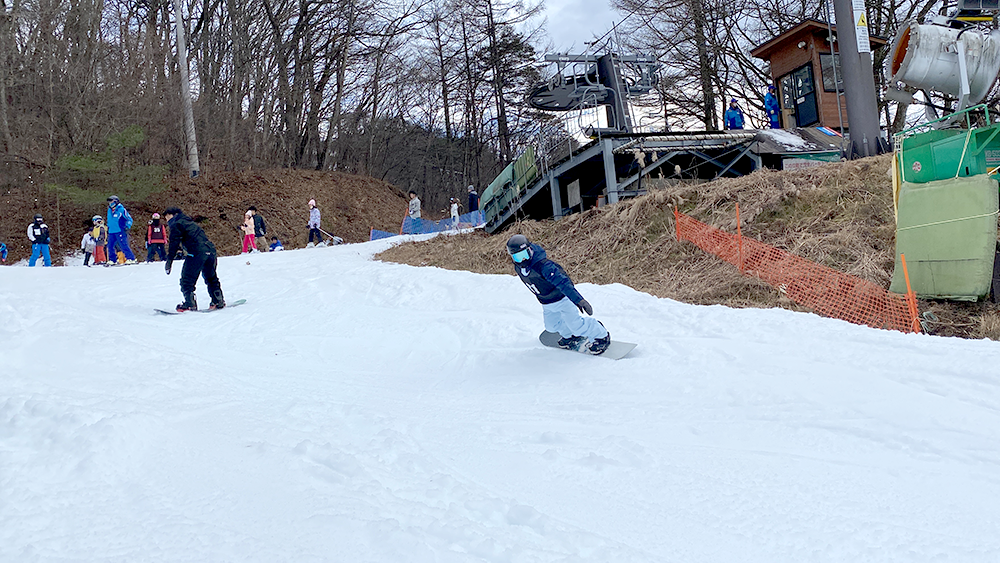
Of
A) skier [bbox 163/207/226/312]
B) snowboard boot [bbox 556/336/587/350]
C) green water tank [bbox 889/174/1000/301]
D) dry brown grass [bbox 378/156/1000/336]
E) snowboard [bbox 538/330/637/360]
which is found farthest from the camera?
skier [bbox 163/207/226/312]

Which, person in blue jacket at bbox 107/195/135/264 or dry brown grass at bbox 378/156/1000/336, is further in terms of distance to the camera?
person in blue jacket at bbox 107/195/135/264

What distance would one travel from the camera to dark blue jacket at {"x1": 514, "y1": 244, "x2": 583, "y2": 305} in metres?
6.33

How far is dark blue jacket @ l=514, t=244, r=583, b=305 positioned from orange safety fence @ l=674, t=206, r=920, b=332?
3554 millimetres

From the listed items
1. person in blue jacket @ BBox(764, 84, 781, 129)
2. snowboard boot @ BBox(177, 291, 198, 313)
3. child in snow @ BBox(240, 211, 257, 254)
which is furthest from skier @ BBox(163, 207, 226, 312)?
person in blue jacket @ BBox(764, 84, 781, 129)

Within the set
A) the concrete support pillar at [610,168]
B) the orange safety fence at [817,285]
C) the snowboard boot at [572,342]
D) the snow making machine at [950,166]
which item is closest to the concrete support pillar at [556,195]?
the concrete support pillar at [610,168]

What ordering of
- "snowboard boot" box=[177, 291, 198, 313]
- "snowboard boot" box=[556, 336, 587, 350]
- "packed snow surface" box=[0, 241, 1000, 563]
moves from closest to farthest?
"packed snow surface" box=[0, 241, 1000, 563] < "snowboard boot" box=[556, 336, 587, 350] < "snowboard boot" box=[177, 291, 198, 313]

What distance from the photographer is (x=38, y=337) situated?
7.23 metres

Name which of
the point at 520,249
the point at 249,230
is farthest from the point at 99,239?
the point at 520,249

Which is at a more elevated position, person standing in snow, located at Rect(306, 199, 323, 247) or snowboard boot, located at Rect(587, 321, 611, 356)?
person standing in snow, located at Rect(306, 199, 323, 247)

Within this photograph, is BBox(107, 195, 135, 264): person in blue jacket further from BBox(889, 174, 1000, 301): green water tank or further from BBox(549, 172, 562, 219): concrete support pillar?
BBox(889, 174, 1000, 301): green water tank

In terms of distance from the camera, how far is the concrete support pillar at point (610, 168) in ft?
44.9

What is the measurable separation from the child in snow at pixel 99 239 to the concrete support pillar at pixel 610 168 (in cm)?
1276

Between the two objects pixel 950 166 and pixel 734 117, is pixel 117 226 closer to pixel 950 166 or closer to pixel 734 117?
pixel 734 117

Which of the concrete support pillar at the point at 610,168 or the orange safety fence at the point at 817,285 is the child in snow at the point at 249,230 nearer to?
the concrete support pillar at the point at 610,168
